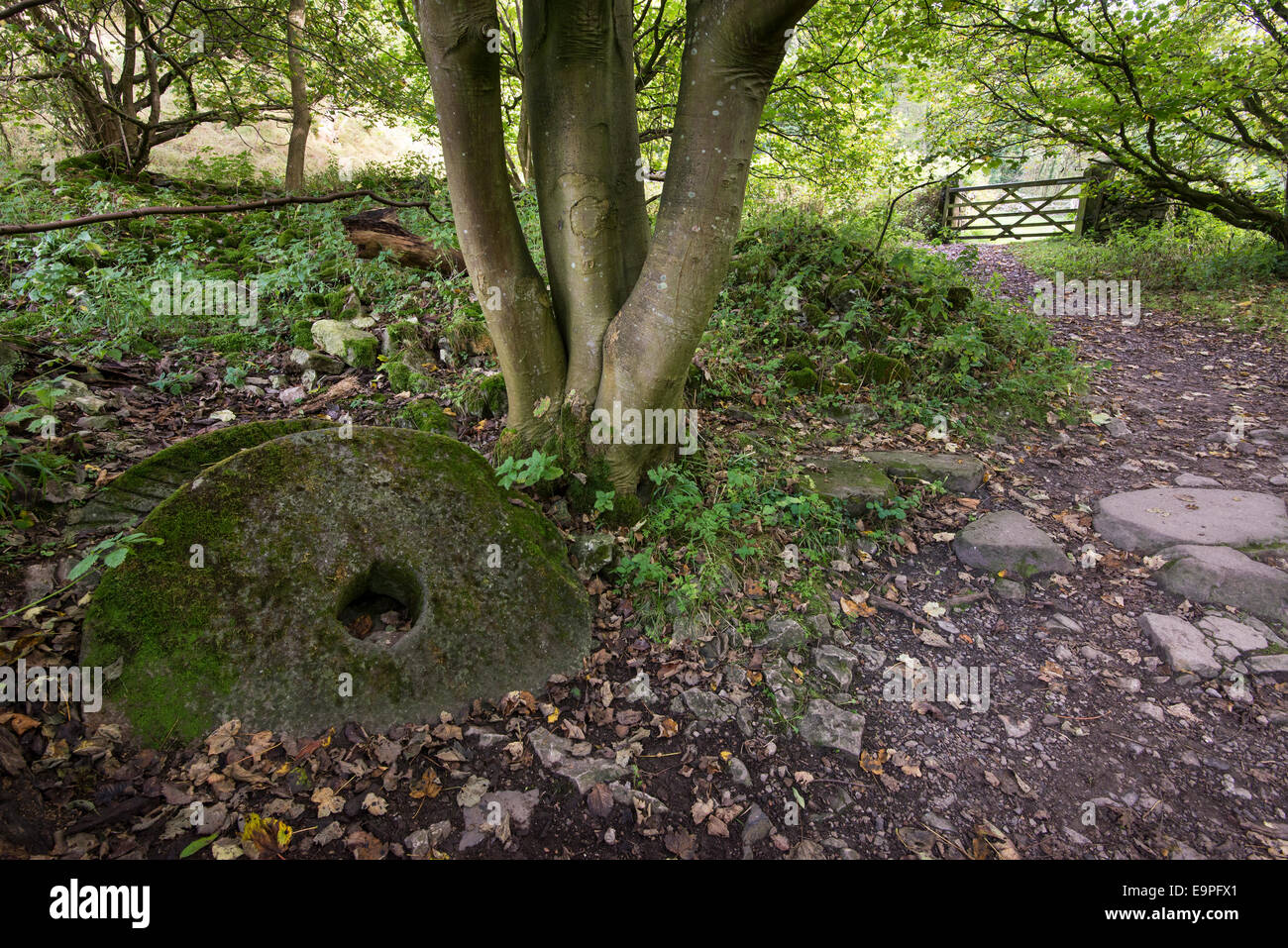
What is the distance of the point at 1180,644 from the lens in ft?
10.2

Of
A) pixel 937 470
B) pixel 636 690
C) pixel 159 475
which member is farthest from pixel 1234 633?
pixel 159 475

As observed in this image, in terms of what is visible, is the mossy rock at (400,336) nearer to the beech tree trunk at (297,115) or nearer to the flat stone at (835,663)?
the flat stone at (835,663)

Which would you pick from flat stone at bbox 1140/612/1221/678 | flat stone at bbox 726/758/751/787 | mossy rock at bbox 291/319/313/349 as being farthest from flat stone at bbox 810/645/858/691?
mossy rock at bbox 291/319/313/349

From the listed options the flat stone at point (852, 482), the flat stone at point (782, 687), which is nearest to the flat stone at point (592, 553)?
the flat stone at point (782, 687)

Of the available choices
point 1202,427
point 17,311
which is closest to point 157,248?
point 17,311

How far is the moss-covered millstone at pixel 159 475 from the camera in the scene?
2908mm

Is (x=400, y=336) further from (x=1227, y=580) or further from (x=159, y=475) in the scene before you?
(x=1227, y=580)

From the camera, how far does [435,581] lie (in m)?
2.87

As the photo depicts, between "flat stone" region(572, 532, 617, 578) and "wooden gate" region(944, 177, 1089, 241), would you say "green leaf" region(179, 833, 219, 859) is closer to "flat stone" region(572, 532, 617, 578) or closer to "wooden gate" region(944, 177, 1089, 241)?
"flat stone" region(572, 532, 617, 578)

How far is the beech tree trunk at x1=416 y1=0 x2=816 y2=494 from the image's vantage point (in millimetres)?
2939

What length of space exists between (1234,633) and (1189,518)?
3.70ft

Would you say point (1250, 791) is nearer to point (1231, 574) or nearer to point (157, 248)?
point (1231, 574)

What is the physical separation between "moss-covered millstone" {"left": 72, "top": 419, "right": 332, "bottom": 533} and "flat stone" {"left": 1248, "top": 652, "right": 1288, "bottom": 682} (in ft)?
17.8

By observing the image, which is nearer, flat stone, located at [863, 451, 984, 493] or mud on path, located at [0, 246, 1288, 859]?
mud on path, located at [0, 246, 1288, 859]
